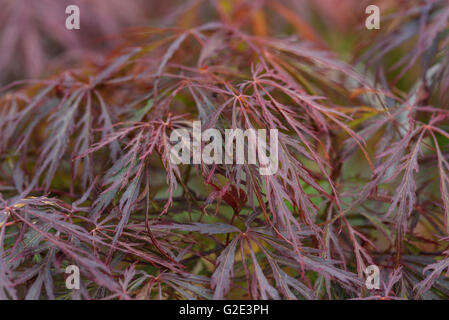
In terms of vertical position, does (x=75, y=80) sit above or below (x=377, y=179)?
above

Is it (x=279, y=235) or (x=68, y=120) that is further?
(x=68, y=120)

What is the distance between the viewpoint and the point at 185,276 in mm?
682

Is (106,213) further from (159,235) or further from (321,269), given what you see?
(321,269)

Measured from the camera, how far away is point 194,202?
791mm

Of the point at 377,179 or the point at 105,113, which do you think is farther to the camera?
the point at 105,113

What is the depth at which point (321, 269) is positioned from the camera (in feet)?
2.11

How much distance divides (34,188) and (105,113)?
22cm
